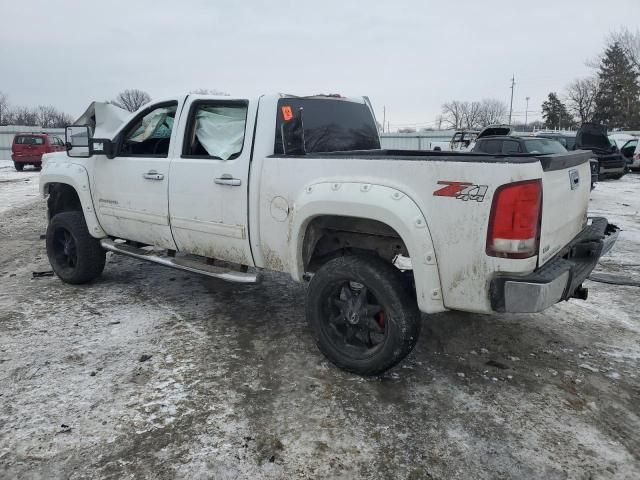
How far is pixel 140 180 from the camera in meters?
4.53

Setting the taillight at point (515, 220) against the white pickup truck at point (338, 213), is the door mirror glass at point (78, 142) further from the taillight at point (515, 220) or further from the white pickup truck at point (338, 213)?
the taillight at point (515, 220)

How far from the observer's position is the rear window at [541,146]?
1155 cm

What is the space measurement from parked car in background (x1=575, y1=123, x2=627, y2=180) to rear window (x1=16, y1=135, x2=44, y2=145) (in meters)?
22.2

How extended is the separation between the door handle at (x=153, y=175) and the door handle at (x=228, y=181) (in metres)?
0.71

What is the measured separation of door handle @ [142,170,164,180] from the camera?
14.2ft

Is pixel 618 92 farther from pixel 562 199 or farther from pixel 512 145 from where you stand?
pixel 562 199

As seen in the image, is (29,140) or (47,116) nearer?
(29,140)

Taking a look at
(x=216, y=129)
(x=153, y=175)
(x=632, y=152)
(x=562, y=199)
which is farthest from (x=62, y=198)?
(x=632, y=152)

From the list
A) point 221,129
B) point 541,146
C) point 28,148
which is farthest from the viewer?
point 28,148

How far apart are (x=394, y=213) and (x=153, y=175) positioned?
97.5 inches

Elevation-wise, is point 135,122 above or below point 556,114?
below

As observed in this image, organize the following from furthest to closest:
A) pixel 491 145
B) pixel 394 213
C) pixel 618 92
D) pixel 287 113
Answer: pixel 618 92
pixel 491 145
pixel 287 113
pixel 394 213

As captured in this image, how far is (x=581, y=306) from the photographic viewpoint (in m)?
4.78

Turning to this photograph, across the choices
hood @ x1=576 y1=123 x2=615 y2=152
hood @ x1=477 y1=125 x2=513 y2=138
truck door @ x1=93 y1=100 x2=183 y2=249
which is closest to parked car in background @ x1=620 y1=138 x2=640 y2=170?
hood @ x1=576 y1=123 x2=615 y2=152
